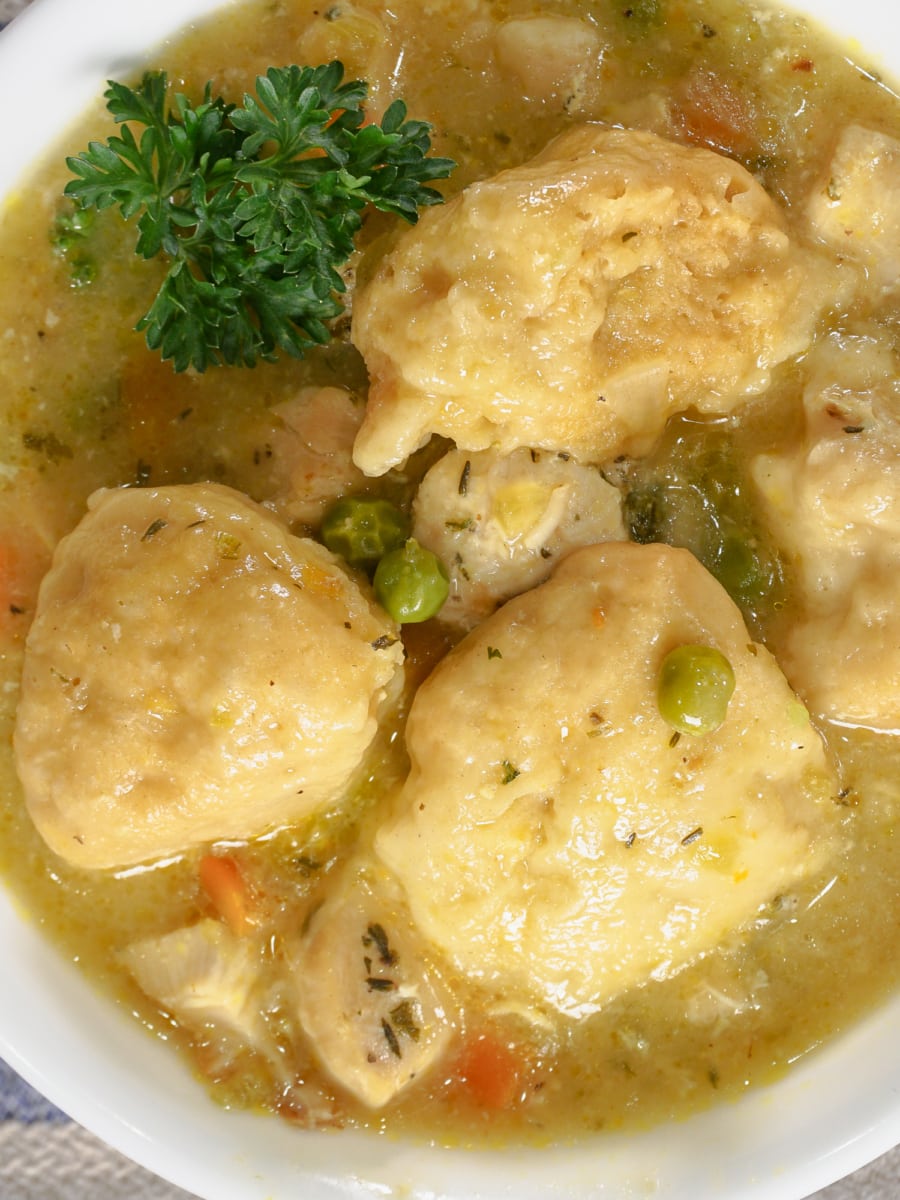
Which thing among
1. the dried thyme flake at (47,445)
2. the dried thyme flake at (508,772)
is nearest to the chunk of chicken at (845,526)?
the dried thyme flake at (508,772)

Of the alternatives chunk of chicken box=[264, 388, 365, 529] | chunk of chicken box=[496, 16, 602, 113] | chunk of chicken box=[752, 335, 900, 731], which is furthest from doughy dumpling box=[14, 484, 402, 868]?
chunk of chicken box=[496, 16, 602, 113]

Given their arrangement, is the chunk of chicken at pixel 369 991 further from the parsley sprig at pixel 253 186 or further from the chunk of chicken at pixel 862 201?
the chunk of chicken at pixel 862 201

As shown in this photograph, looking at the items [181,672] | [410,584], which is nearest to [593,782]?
[410,584]

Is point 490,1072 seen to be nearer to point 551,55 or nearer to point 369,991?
point 369,991

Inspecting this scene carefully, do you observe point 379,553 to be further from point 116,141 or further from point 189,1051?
point 189,1051

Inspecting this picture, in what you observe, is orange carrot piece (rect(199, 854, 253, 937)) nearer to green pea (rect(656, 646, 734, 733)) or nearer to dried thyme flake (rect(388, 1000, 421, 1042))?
dried thyme flake (rect(388, 1000, 421, 1042))
